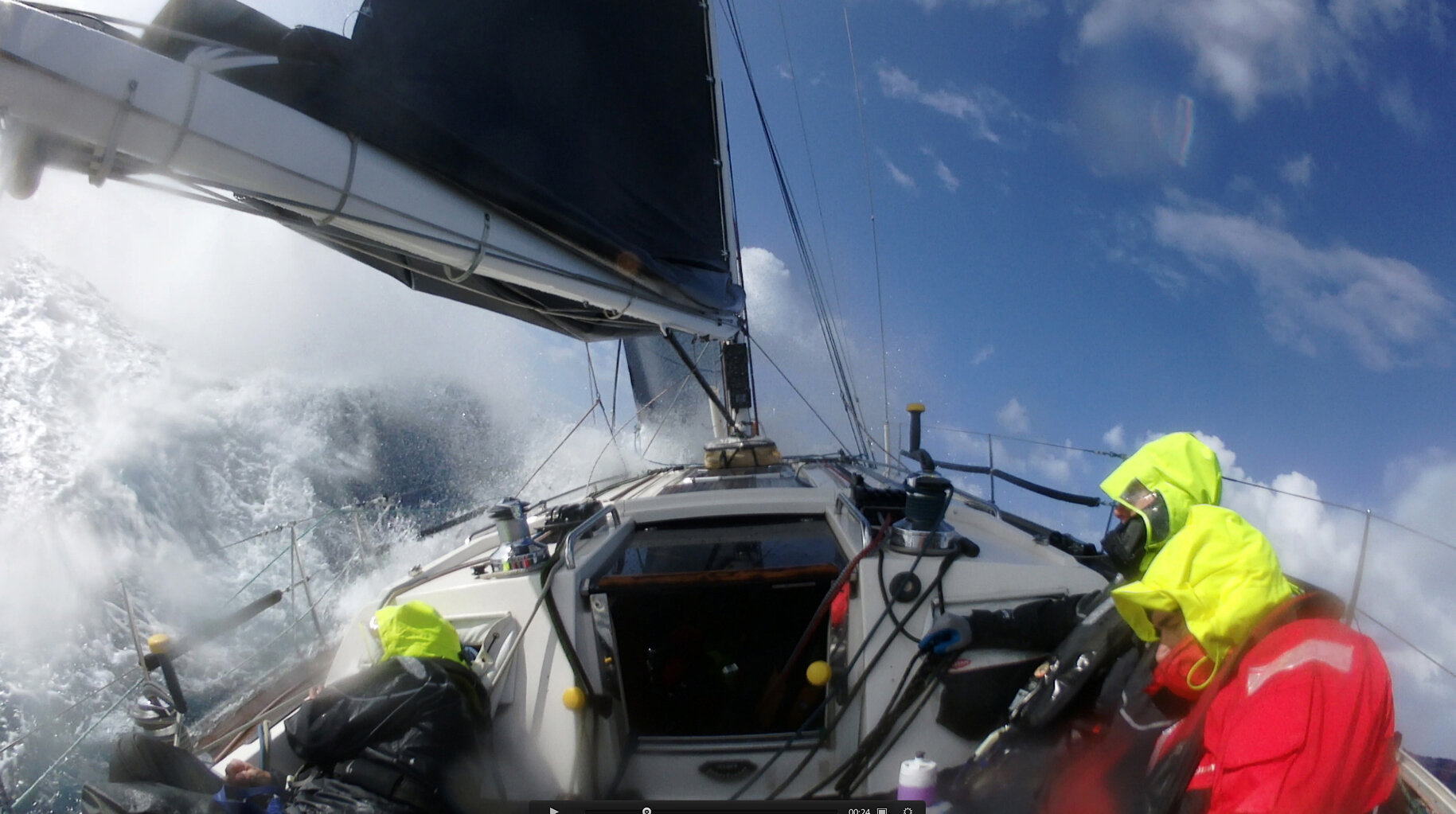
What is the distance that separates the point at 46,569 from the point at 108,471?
325 centimetres

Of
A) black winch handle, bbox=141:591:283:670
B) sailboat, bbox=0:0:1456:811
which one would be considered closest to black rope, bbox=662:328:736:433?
sailboat, bbox=0:0:1456:811

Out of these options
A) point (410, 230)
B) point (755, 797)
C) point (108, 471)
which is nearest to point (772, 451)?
point (755, 797)

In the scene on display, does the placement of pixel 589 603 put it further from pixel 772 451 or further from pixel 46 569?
pixel 46 569

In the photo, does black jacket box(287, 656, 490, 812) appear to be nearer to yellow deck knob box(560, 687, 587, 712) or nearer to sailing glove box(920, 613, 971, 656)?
yellow deck knob box(560, 687, 587, 712)

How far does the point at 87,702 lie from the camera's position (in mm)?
5426

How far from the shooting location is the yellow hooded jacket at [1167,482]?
1.89 metres

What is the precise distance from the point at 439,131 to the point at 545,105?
0.90 meters

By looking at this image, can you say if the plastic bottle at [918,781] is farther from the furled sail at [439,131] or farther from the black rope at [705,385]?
the black rope at [705,385]

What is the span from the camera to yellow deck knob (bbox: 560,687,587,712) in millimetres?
2391

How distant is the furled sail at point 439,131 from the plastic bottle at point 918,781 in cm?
200

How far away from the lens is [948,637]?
2.26m

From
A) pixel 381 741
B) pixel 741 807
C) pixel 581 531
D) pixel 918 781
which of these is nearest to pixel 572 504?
pixel 581 531

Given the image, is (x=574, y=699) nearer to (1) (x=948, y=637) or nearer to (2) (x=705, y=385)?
(1) (x=948, y=637)

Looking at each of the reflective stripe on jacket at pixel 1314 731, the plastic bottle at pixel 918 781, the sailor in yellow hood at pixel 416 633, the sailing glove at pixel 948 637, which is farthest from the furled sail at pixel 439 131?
the reflective stripe on jacket at pixel 1314 731
